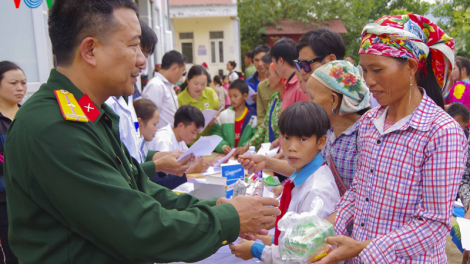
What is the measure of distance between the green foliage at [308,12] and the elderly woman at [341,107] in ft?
66.1

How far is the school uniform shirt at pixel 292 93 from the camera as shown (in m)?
3.54

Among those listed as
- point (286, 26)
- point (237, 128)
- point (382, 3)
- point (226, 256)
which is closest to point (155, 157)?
point (226, 256)

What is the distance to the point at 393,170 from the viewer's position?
1522mm

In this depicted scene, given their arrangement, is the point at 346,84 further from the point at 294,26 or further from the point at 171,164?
the point at 294,26

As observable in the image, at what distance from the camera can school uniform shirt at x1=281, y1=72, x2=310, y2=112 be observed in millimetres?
3535

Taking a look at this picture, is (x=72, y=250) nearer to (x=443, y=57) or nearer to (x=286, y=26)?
(x=443, y=57)

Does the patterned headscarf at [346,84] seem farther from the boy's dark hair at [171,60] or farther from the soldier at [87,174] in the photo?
the boy's dark hair at [171,60]

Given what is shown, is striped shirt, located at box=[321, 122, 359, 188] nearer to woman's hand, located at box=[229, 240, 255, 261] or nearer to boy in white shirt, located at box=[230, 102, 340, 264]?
boy in white shirt, located at box=[230, 102, 340, 264]

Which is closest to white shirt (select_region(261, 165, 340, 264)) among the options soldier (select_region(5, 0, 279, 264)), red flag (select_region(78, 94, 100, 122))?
soldier (select_region(5, 0, 279, 264))

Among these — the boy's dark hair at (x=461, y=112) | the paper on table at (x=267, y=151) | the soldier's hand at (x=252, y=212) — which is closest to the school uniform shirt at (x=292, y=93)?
the paper on table at (x=267, y=151)

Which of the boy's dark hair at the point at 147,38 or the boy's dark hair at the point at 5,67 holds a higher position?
the boy's dark hair at the point at 147,38

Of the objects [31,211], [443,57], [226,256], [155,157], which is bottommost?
[226,256]

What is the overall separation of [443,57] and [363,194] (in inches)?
27.6

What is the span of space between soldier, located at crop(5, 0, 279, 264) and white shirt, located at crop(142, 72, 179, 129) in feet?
11.7
